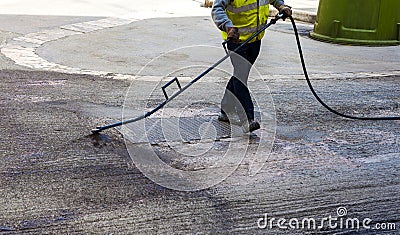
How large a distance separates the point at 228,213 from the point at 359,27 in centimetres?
847

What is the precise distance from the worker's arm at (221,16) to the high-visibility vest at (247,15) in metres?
0.11

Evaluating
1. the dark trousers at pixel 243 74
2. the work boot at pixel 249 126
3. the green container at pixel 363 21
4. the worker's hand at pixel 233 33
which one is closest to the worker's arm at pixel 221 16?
the worker's hand at pixel 233 33

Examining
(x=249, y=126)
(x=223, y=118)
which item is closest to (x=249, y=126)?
(x=249, y=126)

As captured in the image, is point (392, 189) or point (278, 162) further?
point (278, 162)

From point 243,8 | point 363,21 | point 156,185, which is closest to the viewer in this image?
point 156,185

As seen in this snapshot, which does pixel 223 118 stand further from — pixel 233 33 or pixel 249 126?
pixel 233 33

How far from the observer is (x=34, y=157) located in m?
4.48

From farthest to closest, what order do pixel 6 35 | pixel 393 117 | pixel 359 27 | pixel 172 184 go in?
pixel 359 27
pixel 6 35
pixel 393 117
pixel 172 184

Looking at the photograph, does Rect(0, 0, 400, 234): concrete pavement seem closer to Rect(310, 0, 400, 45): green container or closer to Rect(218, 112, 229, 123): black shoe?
Rect(218, 112, 229, 123): black shoe

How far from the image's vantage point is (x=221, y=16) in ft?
16.1

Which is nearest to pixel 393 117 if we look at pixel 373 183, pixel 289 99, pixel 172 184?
pixel 289 99

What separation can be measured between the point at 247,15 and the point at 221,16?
295 millimetres

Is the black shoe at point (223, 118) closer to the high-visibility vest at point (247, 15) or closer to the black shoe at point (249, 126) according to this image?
the black shoe at point (249, 126)

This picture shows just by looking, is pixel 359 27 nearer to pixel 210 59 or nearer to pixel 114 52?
pixel 210 59
